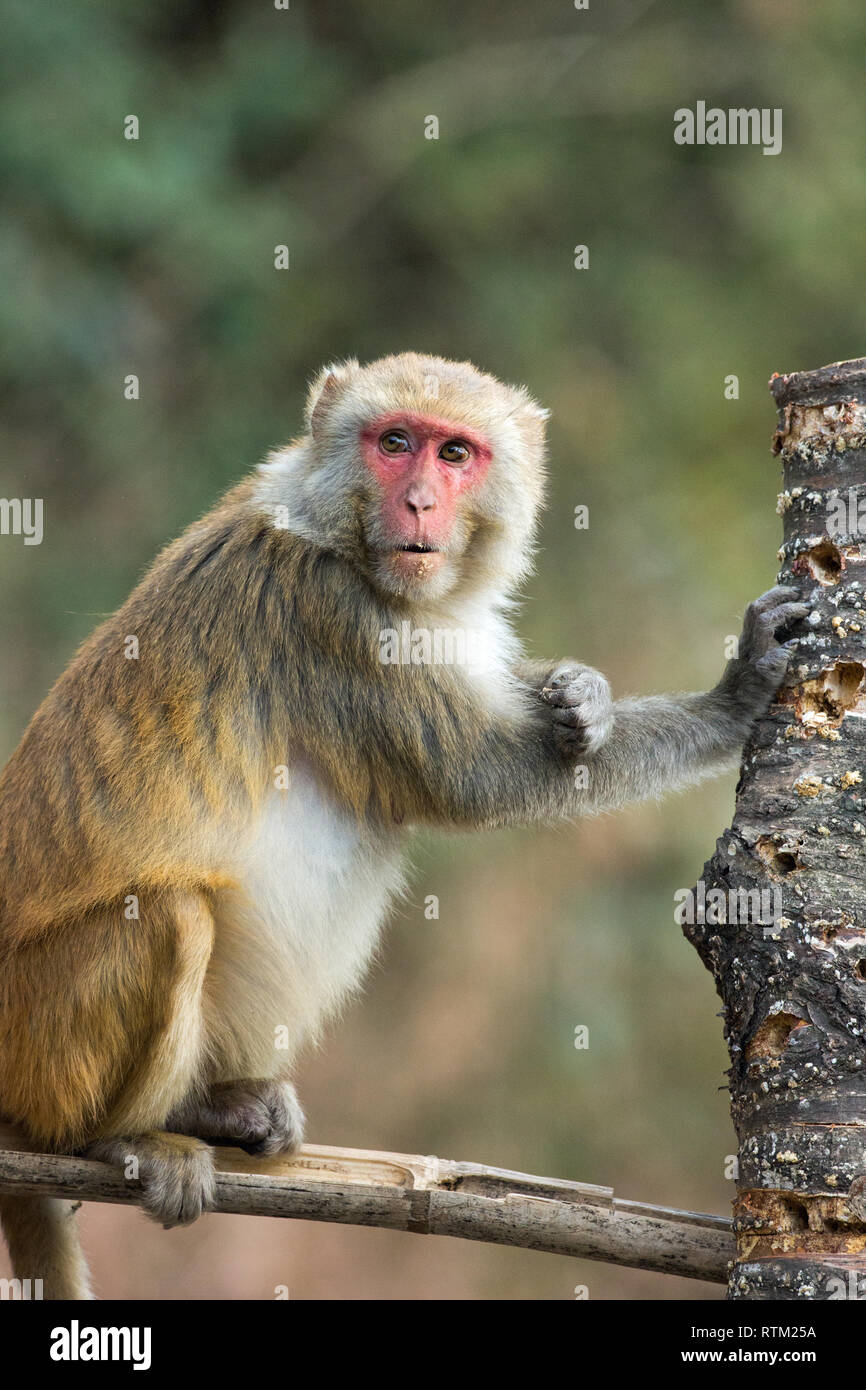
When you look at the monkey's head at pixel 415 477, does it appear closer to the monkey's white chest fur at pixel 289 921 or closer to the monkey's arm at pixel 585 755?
the monkey's arm at pixel 585 755

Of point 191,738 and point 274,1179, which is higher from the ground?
point 191,738

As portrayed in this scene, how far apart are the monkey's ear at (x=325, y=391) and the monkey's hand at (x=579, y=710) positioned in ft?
4.56

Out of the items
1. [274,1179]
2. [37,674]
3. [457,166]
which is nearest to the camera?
[274,1179]

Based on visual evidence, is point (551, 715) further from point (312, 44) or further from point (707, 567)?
point (312, 44)

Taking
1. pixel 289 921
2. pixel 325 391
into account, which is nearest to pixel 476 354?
pixel 325 391

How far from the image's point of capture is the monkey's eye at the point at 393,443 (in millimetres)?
5391

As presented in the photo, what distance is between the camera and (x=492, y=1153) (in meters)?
11.4

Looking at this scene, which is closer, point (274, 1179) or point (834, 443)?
point (834, 443)

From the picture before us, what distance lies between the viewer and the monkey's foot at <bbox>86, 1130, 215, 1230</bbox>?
4.80m

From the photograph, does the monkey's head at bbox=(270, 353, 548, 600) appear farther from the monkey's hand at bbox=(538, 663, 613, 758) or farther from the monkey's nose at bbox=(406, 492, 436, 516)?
the monkey's hand at bbox=(538, 663, 613, 758)

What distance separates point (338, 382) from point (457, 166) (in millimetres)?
7217

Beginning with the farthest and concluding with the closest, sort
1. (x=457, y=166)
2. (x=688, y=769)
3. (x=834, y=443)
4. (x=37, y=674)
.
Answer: (x=457, y=166)
(x=37, y=674)
(x=688, y=769)
(x=834, y=443)

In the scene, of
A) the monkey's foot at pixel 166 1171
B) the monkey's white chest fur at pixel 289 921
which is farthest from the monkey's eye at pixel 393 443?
the monkey's foot at pixel 166 1171
